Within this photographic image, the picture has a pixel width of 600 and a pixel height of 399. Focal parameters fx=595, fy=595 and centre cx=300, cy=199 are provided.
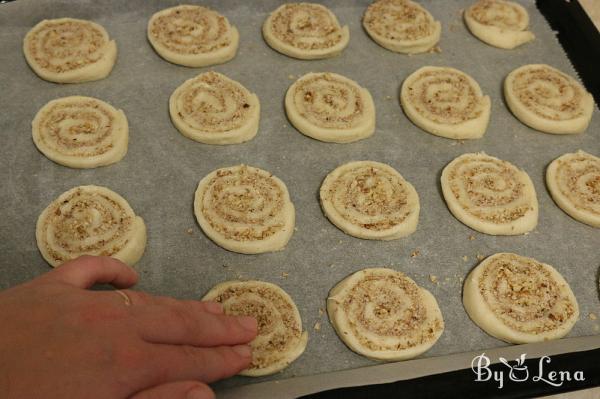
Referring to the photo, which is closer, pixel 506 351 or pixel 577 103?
pixel 506 351

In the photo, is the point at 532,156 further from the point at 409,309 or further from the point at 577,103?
the point at 409,309

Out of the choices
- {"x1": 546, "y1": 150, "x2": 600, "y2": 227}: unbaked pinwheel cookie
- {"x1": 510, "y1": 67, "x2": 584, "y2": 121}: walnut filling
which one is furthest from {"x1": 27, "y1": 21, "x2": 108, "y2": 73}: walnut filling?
{"x1": 546, "y1": 150, "x2": 600, "y2": 227}: unbaked pinwheel cookie

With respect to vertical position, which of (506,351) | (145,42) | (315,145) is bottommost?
(506,351)

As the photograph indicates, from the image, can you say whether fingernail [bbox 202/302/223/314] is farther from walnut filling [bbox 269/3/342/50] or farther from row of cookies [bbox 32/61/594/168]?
walnut filling [bbox 269/3/342/50]

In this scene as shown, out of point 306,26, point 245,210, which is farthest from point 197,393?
point 306,26

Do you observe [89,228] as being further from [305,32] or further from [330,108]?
[305,32]

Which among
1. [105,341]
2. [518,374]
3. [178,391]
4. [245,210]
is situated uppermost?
[105,341]

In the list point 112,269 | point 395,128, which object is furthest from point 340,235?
point 112,269

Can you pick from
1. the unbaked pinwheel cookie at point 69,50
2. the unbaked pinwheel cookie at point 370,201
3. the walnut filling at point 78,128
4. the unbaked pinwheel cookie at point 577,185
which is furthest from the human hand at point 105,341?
the unbaked pinwheel cookie at point 577,185
